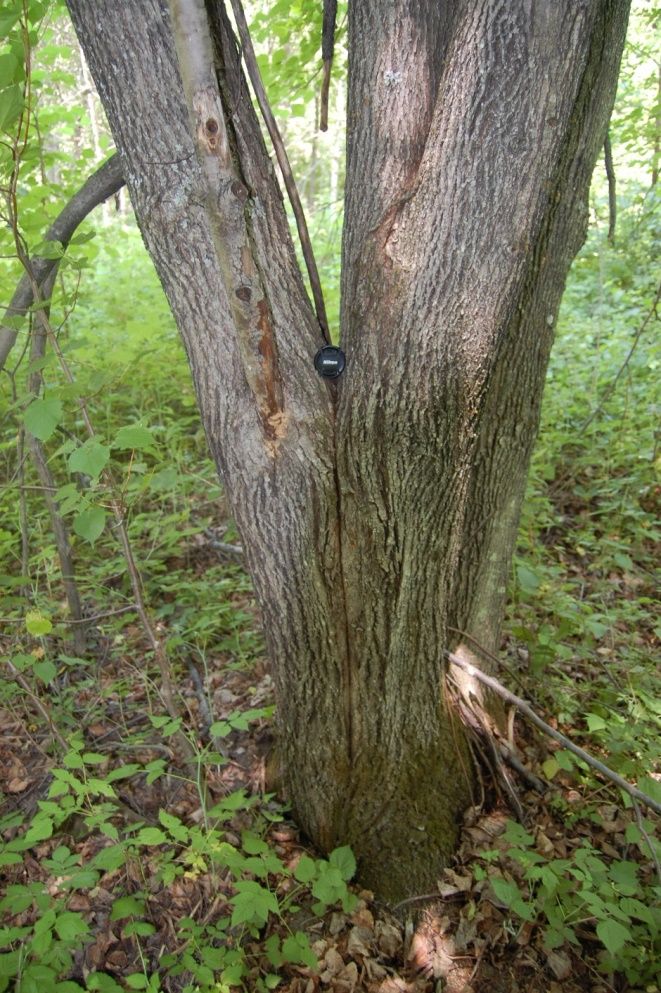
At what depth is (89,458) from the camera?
5.14 ft

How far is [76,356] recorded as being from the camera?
425 cm

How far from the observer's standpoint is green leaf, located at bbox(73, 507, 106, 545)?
1.67 m

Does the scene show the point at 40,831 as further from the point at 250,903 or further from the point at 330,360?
the point at 330,360

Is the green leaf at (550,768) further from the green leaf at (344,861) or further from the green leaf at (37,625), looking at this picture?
the green leaf at (37,625)

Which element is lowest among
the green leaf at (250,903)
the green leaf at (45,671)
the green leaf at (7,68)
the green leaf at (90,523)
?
the green leaf at (250,903)

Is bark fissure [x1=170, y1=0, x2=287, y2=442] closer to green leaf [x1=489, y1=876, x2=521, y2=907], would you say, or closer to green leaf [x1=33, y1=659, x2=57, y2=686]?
green leaf [x1=33, y1=659, x2=57, y2=686]

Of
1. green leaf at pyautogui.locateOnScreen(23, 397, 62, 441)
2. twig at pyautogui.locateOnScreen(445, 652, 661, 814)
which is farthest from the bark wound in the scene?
twig at pyautogui.locateOnScreen(445, 652, 661, 814)

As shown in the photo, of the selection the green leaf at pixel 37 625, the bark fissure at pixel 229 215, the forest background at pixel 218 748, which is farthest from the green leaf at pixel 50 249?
the green leaf at pixel 37 625

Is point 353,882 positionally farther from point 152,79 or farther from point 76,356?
point 76,356

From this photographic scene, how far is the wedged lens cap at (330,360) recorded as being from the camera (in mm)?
1608

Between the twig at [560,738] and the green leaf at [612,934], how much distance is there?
314 mm

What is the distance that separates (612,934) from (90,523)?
1.75m

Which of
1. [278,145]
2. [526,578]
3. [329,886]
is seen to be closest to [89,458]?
[278,145]

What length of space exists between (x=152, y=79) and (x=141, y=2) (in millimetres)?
155
